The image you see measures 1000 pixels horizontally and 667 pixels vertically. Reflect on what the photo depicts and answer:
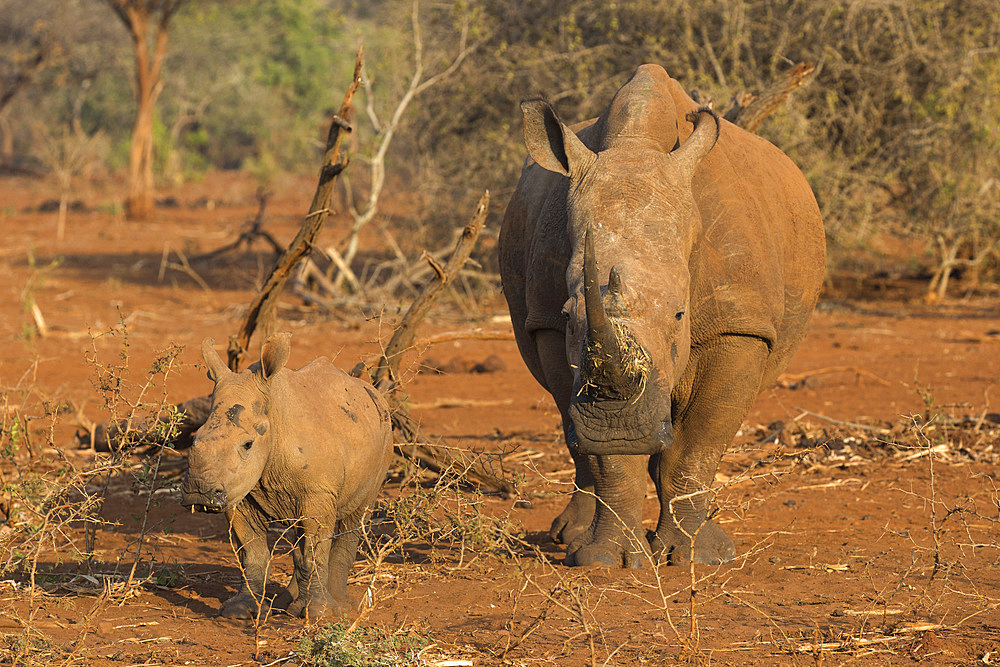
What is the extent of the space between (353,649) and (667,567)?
1979 mm

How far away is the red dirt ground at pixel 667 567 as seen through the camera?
4000 millimetres

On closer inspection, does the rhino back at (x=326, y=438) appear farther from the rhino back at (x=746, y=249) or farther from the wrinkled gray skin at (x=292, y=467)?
the rhino back at (x=746, y=249)

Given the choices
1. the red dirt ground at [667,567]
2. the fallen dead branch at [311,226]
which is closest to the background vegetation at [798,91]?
the red dirt ground at [667,567]

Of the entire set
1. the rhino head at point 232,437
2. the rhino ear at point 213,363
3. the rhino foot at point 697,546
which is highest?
the rhino ear at point 213,363

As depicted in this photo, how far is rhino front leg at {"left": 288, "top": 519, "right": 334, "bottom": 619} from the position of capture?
14.1 ft

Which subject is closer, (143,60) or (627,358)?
(627,358)

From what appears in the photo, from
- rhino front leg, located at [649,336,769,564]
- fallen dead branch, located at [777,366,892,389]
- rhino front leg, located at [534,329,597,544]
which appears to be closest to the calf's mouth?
rhino front leg, located at [534,329,597,544]

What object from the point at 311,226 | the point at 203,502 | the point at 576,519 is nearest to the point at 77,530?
the point at 311,226

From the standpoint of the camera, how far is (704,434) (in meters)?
5.25

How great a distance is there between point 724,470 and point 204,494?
401 cm

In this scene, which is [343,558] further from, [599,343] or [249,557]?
[599,343]

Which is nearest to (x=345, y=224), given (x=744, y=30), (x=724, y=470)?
(x=744, y=30)

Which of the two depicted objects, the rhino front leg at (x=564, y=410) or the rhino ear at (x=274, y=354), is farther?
the rhino front leg at (x=564, y=410)

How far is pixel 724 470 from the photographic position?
7.19 meters
